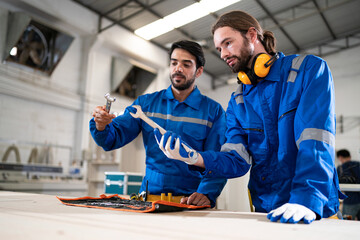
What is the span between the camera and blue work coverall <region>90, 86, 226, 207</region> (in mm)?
1734

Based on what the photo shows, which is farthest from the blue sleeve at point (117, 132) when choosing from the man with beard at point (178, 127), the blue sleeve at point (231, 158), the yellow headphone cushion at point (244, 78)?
the yellow headphone cushion at point (244, 78)

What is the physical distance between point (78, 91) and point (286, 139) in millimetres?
7069

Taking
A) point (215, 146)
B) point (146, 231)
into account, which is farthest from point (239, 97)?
point (146, 231)

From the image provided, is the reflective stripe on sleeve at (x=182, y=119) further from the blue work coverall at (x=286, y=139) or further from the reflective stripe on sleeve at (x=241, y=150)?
the reflective stripe on sleeve at (x=241, y=150)

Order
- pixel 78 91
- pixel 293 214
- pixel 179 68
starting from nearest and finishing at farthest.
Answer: pixel 293 214 < pixel 179 68 < pixel 78 91

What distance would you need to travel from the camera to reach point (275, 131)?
1.30 m

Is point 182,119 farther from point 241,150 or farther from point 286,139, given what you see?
point 286,139

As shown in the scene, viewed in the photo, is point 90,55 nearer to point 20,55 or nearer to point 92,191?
point 20,55

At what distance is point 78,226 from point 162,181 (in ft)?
3.43

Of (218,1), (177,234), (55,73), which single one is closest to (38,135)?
(55,73)

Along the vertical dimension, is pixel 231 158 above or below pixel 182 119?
below

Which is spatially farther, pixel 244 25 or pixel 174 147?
pixel 244 25

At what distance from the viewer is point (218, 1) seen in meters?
7.06

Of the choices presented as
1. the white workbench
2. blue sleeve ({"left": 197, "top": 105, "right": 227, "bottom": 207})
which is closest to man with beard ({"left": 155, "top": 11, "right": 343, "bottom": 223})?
the white workbench
